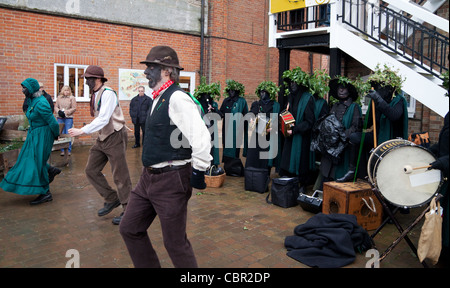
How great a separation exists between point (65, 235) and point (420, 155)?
4474 mm

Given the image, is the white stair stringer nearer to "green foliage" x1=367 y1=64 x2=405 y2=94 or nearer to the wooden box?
"green foliage" x1=367 y1=64 x2=405 y2=94

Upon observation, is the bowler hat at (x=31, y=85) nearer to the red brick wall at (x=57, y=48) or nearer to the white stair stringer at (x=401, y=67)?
the white stair stringer at (x=401, y=67)

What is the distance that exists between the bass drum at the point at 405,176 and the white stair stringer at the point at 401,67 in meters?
2.51

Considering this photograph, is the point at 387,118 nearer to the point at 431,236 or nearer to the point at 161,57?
the point at 431,236

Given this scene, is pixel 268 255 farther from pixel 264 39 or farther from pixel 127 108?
pixel 264 39

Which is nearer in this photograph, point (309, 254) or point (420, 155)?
point (420, 155)

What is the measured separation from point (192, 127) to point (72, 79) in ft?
36.2

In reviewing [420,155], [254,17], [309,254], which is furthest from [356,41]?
[254,17]

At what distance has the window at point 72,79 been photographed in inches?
502

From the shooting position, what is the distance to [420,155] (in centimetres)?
416

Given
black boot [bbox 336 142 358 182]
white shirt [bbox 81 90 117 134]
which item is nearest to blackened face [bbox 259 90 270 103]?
black boot [bbox 336 142 358 182]

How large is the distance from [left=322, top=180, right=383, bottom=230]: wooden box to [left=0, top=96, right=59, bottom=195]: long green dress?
4632 mm

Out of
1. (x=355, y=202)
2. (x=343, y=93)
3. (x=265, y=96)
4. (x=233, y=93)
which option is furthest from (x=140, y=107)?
(x=355, y=202)

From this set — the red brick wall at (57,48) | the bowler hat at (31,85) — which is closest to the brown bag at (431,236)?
the bowler hat at (31,85)
